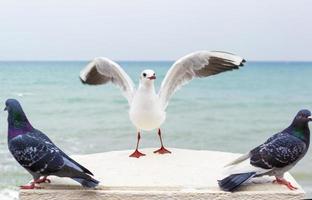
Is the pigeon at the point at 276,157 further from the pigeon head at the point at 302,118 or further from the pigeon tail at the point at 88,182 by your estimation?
the pigeon tail at the point at 88,182

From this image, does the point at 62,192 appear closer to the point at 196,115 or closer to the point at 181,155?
the point at 181,155

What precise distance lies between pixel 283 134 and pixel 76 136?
5232mm

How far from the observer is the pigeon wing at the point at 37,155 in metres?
1.95

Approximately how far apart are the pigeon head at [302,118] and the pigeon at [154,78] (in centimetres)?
57

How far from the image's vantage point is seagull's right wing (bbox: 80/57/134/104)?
105 inches

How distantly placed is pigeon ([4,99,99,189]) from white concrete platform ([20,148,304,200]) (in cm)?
6

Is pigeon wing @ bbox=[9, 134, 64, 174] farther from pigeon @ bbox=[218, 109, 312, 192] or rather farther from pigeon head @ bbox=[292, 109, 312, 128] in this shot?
pigeon head @ bbox=[292, 109, 312, 128]

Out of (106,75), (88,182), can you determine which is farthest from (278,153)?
(106,75)

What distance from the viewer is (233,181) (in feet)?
6.54

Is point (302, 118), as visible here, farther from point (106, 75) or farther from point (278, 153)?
point (106, 75)

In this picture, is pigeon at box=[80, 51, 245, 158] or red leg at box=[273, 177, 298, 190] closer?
red leg at box=[273, 177, 298, 190]

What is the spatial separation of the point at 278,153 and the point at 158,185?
1.37 ft

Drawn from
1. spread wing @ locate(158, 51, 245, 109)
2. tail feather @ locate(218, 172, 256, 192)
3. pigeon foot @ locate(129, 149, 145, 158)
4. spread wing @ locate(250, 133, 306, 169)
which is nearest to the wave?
pigeon foot @ locate(129, 149, 145, 158)

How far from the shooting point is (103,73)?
9.00 feet
